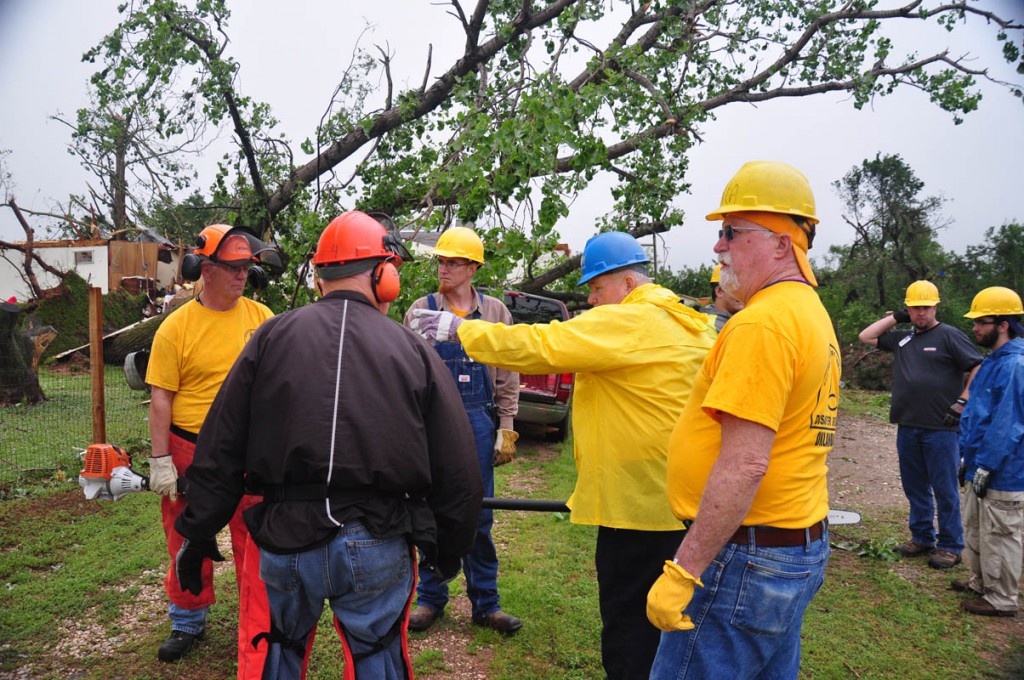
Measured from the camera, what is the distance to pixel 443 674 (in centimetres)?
372

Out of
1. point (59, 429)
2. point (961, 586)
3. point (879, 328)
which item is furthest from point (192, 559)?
point (59, 429)

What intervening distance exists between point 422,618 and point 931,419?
477 cm

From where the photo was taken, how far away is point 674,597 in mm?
1941

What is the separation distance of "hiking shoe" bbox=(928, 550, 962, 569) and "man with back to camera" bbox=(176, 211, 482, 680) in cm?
518

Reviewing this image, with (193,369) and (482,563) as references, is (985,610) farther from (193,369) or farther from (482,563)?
(193,369)

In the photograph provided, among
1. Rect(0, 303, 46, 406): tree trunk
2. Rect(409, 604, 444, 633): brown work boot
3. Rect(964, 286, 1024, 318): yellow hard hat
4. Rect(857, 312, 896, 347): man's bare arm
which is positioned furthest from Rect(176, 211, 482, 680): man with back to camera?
Rect(0, 303, 46, 406): tree trunk

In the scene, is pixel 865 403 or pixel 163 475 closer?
pixel 163 475

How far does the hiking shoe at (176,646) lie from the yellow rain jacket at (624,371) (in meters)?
2.48

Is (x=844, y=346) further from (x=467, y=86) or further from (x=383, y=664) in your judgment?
(x=383, y=664)

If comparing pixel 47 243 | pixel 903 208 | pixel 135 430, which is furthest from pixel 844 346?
pixel 47 243

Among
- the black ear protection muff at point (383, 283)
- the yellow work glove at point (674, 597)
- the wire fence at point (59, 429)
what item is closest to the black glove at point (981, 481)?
the yellow work glove at point (674, 597)

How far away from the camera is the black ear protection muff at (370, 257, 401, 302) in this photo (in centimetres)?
252

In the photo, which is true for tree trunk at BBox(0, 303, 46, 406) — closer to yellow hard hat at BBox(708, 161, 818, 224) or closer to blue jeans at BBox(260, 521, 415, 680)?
blue jeans at BBox(260, 521, 415, 680)

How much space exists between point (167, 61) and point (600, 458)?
759 centimetres
